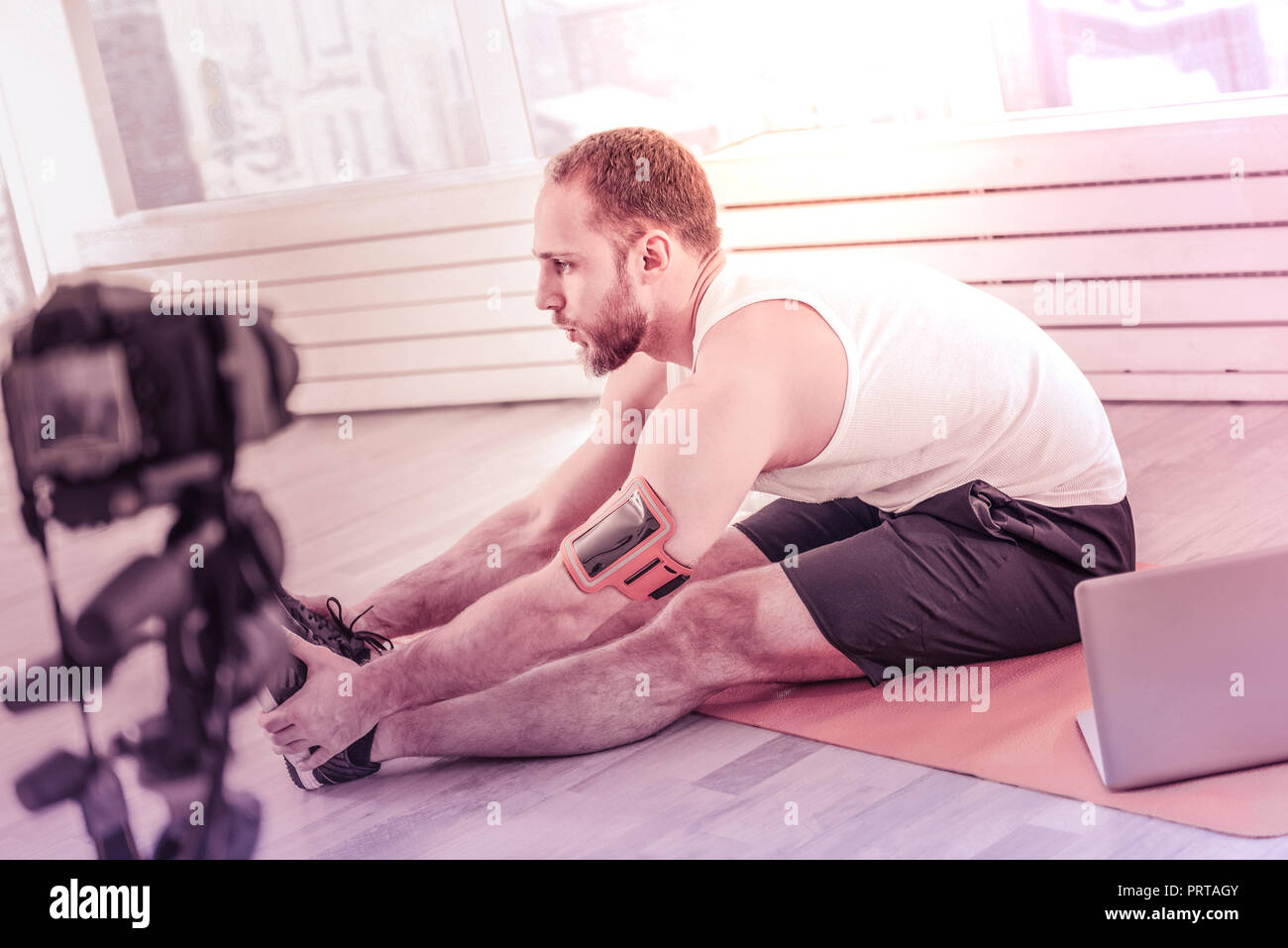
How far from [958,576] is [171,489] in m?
1.13

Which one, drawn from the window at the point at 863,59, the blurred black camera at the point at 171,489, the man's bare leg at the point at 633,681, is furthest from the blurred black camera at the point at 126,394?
the window at the point at 863,59

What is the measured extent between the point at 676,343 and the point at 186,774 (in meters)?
1.02

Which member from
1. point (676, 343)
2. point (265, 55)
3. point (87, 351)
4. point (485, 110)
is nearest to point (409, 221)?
point (485, 110)

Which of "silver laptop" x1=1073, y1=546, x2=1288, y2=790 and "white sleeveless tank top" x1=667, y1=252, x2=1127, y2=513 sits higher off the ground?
"white sleeveless tank top" x1=667, y1=252, x2=1127, y2=513

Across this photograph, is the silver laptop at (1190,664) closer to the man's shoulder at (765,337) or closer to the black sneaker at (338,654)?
the man's shoulder at (765,337)

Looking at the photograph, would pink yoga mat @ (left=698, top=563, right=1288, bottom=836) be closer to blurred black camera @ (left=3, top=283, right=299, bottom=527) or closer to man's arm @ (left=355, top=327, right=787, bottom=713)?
man's arm @ (left=355, top=327, right=787, bottom=713)

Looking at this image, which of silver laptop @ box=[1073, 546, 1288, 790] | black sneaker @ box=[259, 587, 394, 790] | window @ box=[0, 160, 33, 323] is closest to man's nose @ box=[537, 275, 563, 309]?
black sneaker @ box=[259, 587, 394, 790]

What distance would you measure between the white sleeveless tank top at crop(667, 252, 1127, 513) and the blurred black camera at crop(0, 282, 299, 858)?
2.14ft

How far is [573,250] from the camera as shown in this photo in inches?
77.8

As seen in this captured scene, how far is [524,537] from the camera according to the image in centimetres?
242

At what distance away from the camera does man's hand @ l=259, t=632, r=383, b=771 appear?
1.89 meters

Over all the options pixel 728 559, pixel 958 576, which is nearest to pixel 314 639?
pixel 728 559

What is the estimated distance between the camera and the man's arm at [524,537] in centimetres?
237
